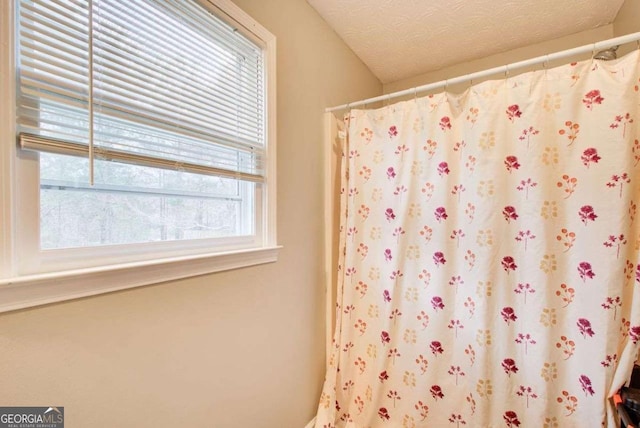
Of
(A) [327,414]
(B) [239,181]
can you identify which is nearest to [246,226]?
(B) [239,181]

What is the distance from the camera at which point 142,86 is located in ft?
2.72

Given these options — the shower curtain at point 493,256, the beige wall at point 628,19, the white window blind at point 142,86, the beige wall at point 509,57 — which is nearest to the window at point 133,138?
the white window blind at point 142,86

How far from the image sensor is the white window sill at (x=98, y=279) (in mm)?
583

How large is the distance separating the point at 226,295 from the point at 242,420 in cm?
54

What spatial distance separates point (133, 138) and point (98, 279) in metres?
0.41

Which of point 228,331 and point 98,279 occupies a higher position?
point 98,279

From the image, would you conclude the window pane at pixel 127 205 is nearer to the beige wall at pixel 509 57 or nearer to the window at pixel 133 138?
the window at pixel 133 138

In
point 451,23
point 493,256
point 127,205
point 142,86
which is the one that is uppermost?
point 451,23

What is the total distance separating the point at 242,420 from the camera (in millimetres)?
1119

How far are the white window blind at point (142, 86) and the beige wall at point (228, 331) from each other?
0.21m

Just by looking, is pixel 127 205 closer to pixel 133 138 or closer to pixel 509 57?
pixel 133 138

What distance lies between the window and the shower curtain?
667 millimetres

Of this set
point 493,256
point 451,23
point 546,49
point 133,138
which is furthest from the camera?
point 546,49

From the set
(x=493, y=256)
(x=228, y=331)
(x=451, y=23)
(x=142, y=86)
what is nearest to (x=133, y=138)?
(x=142, y=86)
